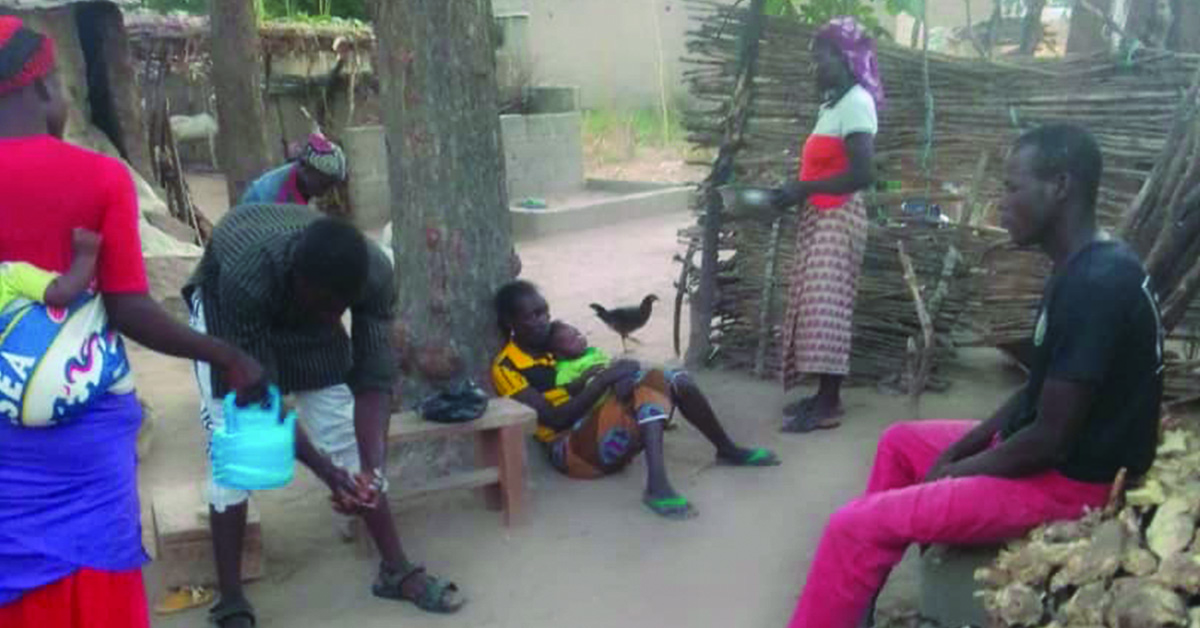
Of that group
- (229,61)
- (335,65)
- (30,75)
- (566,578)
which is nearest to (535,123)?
(335,65)

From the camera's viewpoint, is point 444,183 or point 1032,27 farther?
point 1032,27

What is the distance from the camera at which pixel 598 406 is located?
461 cm

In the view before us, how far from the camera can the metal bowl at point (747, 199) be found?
544cm

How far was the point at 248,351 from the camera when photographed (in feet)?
11.3

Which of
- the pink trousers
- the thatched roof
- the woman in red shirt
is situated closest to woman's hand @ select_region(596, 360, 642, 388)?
the pink trousers

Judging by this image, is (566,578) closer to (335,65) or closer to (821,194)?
(821,194)

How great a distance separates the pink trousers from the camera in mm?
3025

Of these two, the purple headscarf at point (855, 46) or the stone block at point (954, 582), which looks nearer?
the stone block at point (954, 582)

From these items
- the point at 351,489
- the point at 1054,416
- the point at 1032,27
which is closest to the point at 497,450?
the point at 351,489

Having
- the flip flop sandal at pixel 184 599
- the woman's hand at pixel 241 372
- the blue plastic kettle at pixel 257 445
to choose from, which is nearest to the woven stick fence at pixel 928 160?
the flip flop sandal at pixel 184 599

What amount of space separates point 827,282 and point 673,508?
4.59 ft

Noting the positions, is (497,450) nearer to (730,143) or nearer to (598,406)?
(598,406)

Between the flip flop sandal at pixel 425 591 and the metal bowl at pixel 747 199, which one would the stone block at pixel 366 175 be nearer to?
the metal bowl at pixel 747 199

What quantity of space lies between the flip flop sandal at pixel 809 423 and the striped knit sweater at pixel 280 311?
218 cm
